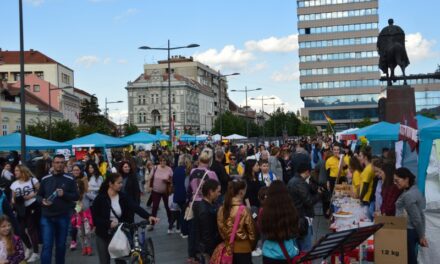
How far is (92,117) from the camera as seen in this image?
86.4 meters

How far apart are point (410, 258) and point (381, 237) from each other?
430 millimetres

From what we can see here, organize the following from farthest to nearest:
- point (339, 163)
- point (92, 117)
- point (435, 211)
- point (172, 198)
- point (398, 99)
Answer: point (92, 117) → point (398, 99) → point (339, 163) → point (172, 198) → point (435, 211)

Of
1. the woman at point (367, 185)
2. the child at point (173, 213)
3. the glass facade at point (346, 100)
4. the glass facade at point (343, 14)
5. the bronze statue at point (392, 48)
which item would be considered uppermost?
the glass facade at point (343, 14)

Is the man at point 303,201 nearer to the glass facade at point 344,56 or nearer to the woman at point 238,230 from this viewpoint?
the woman at point 238,230

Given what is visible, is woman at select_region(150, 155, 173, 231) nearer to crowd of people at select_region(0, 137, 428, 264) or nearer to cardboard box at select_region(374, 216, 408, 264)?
crowd of people at select_region(0, 137, 428, 264)

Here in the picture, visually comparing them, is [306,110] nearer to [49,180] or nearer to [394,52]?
[394,52]

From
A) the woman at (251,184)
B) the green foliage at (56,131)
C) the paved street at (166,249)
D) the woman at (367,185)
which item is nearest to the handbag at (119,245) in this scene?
the woman at (251,184)

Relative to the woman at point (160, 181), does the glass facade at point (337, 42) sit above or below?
above

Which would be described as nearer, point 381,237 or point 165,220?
point 381,237

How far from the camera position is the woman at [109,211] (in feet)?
23.8

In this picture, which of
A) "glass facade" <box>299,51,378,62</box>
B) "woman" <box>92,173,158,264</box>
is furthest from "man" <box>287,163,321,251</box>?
"glass facade" <box>299,51,378,62</box>

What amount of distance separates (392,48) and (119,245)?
67.8ft

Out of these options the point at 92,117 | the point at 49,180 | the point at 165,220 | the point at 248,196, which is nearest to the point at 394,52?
the point at 165,220

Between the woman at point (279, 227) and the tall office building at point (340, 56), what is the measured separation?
10096cm
